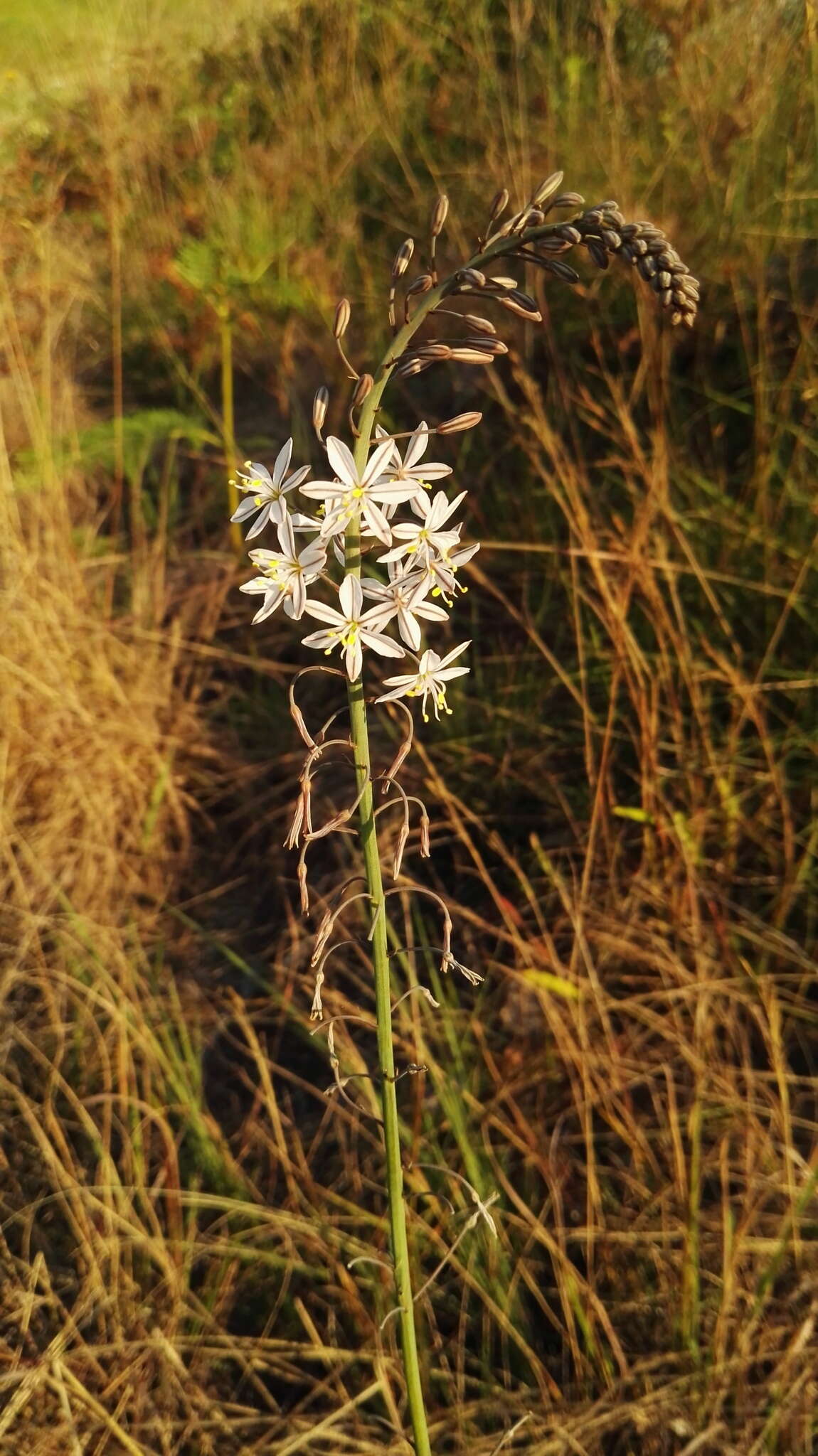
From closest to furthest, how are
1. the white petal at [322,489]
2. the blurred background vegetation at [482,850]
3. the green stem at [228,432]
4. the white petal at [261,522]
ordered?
the white petal at [322,489] → the white petal at [261,522] → the blurred background vegetation at [482,850] → the green stem at [228,432]

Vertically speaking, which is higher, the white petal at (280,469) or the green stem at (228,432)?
the white petal at (280,469)

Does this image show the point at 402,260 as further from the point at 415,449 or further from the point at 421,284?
the point at 415,449

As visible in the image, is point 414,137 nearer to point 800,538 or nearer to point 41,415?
point 41,415

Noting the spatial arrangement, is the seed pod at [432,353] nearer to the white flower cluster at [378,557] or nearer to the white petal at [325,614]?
the white flower cluster at [378,557]

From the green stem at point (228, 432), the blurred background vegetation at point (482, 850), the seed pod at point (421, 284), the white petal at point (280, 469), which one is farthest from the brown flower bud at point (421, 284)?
the green stem at point (228, 432)

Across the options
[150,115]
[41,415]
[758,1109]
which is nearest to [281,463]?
[758,1109]

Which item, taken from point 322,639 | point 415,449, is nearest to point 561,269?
point 415,449

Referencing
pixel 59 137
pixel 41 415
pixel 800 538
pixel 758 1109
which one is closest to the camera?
pixel 758 1109
